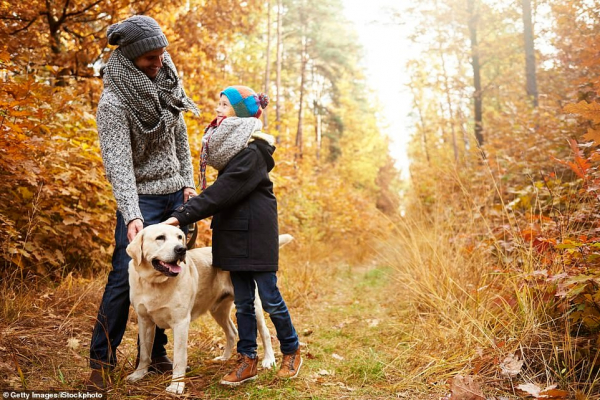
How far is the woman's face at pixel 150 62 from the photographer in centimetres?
291

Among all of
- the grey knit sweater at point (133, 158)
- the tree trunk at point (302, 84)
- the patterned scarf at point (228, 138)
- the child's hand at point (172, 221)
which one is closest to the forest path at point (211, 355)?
the child's hand at point (172, 221)

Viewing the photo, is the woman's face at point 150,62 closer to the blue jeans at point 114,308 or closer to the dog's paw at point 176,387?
the blue jeans at point 114,308

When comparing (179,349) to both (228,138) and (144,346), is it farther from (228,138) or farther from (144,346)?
(228,138)

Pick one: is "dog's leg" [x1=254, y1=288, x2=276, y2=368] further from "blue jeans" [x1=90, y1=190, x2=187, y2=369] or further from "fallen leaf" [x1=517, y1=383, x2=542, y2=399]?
"fallen leaf" [x1=517, y1=383, x2=542, y2=399]

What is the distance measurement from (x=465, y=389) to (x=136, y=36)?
2833mm

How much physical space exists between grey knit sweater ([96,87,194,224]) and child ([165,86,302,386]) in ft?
0.71

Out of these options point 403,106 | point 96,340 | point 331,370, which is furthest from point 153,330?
point 403,106

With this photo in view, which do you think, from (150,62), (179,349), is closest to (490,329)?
(179,349)

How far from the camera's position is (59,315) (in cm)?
399

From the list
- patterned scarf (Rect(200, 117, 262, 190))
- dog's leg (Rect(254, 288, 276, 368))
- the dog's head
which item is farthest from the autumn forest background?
patterned scarf (Rect(200, 117, 262, 190))

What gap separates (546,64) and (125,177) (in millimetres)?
14936

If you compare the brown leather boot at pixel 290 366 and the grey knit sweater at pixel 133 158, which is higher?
the grey knit sweater at pixel 133 158

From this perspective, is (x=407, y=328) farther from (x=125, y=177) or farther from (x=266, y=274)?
(x=125, y=177)

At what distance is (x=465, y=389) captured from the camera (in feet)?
8.52
